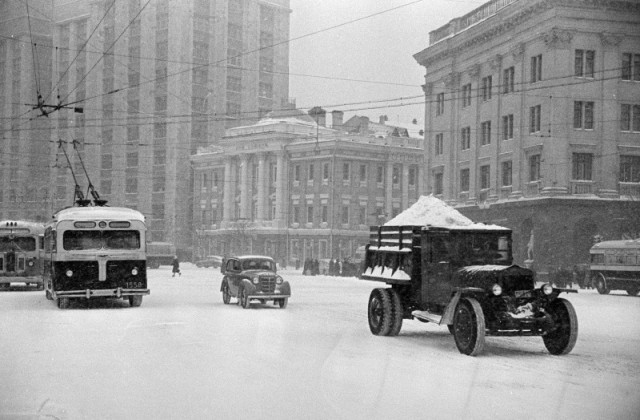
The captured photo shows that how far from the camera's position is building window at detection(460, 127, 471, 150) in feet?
158

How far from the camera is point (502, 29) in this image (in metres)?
44.5

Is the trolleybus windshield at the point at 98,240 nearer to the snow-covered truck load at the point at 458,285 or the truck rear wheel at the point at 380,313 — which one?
the snow-covered truck load at the point at 458,285

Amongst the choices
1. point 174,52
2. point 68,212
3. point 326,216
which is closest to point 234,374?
point 68,212

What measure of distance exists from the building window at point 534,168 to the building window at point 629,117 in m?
5.33

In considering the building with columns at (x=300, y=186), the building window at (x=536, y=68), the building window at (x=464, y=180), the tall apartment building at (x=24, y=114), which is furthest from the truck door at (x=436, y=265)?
the building with columns at (x=300, y=186)

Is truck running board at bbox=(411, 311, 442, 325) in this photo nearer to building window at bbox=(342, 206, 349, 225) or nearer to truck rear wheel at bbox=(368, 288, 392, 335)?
truck rear wheel at bbox=(368, 288, 392, 335)

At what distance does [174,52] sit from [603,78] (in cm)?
2106

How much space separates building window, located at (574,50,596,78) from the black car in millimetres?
22367

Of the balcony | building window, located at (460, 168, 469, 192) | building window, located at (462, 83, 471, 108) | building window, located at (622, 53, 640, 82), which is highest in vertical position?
building window, located at (462, 83, 471, 108)

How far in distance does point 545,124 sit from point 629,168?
4828mm

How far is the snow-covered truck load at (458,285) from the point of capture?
12680 mm

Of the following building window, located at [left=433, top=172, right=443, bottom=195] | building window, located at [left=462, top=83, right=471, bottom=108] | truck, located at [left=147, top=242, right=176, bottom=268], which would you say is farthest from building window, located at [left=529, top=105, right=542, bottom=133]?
truck, located at [left=147, top=242, right=176, bottom=268]

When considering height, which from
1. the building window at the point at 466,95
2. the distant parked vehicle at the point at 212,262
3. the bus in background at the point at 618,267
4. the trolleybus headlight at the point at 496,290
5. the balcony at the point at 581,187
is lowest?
the distant parked vehicle at the point at 212,262

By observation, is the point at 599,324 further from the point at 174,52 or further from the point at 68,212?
the point at 174,52
